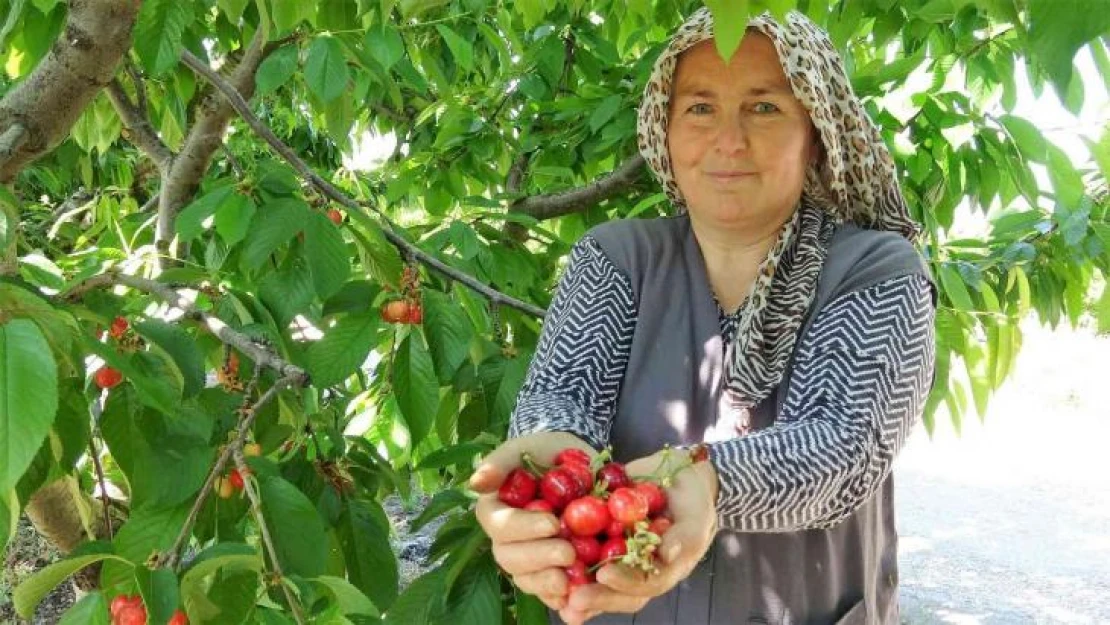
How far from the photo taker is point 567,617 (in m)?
1.08

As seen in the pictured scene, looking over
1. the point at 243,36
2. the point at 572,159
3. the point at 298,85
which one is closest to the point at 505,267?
the point at 572,159

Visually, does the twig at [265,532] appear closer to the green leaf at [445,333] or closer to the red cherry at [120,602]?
the red cherry at [120,602]

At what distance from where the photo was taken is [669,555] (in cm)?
103

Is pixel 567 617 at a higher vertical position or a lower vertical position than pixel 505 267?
lower

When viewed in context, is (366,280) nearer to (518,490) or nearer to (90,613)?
(518,490)

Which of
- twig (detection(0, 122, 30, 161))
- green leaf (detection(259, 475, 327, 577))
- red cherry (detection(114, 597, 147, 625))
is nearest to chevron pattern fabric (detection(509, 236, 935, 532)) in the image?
green leaf (detection(259, 475, 327, 577))

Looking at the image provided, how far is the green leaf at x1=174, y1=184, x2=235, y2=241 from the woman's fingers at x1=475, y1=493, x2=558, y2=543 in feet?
2.83

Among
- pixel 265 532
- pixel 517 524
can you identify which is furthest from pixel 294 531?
A: pixel 517 524

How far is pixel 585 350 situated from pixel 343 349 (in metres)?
0.38

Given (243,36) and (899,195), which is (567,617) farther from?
(243,36)

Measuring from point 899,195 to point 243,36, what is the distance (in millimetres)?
2067

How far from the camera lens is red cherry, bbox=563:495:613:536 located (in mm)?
1034

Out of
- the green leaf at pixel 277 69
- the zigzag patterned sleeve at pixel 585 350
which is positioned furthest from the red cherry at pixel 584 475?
the green leaf at pixel 277 69

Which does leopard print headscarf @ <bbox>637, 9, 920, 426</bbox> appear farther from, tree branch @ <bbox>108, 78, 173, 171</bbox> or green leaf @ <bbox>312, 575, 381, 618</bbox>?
tree branch @ <bbox>108, 78, 173, 171</bbox>
